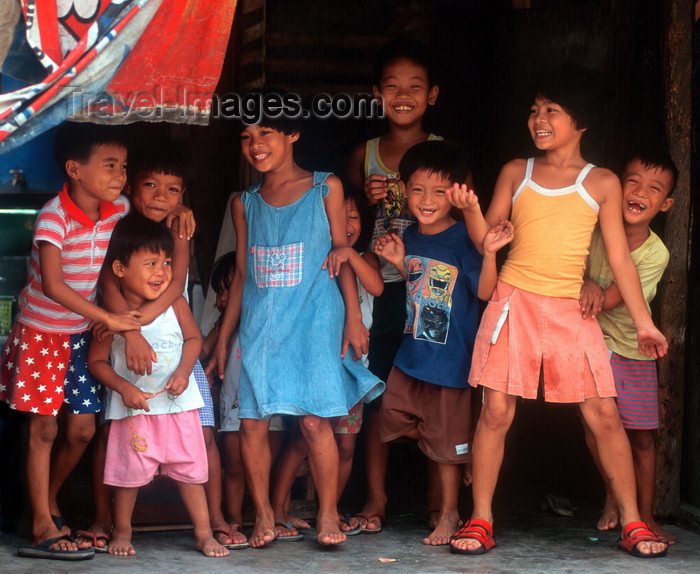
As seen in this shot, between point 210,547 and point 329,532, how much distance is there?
0.47 meters

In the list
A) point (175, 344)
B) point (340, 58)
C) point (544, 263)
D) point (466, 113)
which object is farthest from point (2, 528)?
point (466, 113)

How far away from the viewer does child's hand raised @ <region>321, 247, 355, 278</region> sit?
3.81m

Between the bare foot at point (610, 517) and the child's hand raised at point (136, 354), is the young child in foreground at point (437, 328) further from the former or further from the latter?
the child's hand raised at point (136, 354)

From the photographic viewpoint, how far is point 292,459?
4047 mm

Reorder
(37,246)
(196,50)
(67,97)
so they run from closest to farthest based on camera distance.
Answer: (67,97), (196,50), (37,246)

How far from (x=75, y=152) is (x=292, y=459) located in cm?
158

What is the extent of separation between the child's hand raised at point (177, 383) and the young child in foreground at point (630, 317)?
1.70m

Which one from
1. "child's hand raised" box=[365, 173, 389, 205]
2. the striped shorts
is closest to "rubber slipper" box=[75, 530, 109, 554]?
"child's hand raised" box=[365, 173, 389, 205]

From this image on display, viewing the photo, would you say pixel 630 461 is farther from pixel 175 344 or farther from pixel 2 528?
pixel 2 528

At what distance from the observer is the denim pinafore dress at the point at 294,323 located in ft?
12.3

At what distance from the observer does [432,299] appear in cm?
396

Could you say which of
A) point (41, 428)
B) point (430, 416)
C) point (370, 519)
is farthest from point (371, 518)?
point (41, 428)

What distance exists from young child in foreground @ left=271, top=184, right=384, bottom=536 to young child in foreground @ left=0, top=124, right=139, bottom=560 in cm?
84

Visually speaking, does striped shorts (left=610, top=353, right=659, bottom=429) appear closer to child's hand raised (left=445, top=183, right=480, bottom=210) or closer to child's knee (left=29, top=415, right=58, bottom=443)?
child's hand raised (left=445, top=183, right=480, bottom=210)
